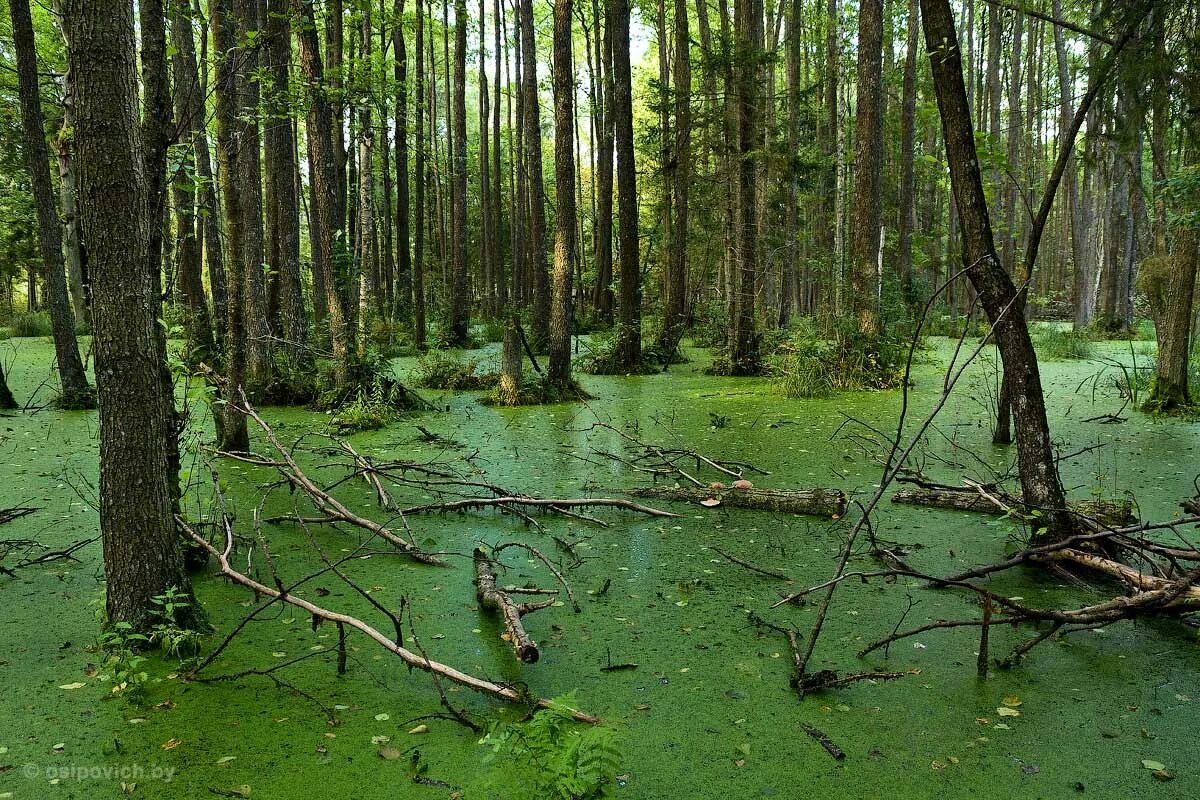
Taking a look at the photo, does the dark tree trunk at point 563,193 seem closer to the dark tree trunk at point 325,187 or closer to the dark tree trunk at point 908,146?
the dark tree trunk at point 325,187

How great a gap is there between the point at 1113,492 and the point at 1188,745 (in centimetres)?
287

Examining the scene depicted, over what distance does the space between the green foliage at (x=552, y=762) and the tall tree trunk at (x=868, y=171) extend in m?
8.53

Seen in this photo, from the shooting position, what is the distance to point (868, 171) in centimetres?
999

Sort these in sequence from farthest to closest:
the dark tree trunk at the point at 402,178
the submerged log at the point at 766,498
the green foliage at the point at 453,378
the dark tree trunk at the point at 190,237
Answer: the dark tree trunk at the point at 402,178 → the green foliage at the point at 453,378 → the dark tree trunk at the point at 190,237 → the submerged log at the point at 766,498

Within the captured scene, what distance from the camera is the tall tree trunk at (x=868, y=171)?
9.70m

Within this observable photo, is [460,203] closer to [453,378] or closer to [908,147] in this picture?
[453,378]

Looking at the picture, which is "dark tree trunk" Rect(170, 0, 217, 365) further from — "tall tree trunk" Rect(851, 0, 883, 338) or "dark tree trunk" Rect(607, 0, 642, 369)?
"tall tree trunk" Rect(851, 0, 883, 338)

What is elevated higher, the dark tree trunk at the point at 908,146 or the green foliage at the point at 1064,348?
the dark tree trunk at the point at 908,146

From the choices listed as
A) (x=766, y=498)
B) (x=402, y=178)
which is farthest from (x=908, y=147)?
(x=766, y=498)

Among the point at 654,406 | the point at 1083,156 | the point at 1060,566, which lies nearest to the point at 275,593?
the point at 1060,566

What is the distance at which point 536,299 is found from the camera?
13.5m

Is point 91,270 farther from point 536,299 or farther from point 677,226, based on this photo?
point 677,226

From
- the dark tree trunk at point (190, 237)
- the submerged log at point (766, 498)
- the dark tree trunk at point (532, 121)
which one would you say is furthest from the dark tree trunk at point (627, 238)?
the submerged log at point (766, 498)

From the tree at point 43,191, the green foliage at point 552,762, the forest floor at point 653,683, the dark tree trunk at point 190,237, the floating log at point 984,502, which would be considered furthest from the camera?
the tree at point 43,191
